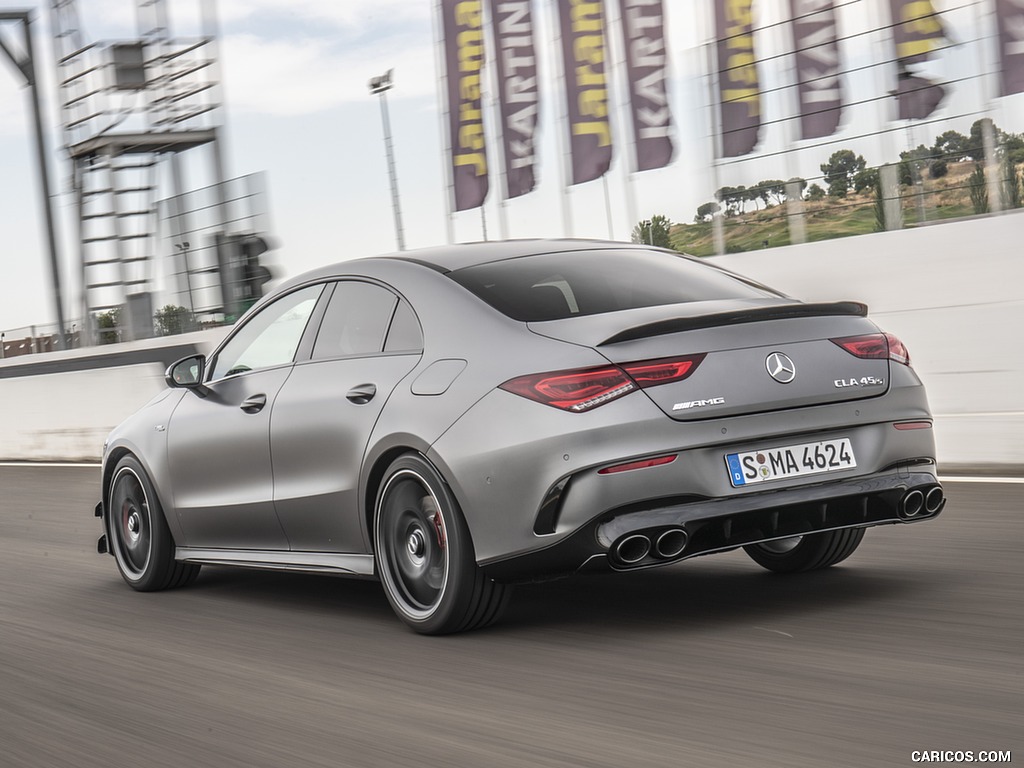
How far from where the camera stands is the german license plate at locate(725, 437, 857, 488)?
5352mm

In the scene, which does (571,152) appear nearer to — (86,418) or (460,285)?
(86,418)

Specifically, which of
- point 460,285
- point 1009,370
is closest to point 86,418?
point 1009,370

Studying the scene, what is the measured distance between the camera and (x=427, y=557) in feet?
19.1

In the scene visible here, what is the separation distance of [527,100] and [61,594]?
775 inches

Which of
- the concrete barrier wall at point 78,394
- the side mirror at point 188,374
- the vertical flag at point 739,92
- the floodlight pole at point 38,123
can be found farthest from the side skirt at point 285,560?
the floodlight pole at point 38,123

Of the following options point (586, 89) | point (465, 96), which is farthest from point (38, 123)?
point (586, 89)

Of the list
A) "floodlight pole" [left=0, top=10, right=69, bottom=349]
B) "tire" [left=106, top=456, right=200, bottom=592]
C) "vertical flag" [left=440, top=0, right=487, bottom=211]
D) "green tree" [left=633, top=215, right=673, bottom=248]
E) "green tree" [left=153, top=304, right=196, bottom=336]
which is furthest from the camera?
"floodlight pole" [left=0, top=10, right=69, bottom=349]

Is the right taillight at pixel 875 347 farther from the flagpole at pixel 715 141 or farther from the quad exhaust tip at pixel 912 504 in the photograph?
the flagpole at pixel 715 141

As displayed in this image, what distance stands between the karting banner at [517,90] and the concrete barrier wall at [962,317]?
1558 centimetres

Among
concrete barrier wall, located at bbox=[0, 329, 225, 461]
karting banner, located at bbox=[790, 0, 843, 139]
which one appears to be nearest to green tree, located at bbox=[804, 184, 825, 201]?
karting banner, located at bbox=[790, 0, 843, 139]

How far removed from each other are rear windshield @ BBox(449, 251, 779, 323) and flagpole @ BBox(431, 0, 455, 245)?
67.1ft

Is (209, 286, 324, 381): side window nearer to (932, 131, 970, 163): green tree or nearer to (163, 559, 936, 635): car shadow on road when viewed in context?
(163, 559, 936, 635): car shadow on road

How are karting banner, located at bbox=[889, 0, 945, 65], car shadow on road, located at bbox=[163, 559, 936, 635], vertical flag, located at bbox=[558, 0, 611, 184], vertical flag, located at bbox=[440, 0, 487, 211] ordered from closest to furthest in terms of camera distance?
car shadow on road, located at bbox=[163, 559, 936, 635] → karting banner, located at bbox=[889, 0, 945, 65] → vertical flag, located at bbox=[558, 0, 611, 184] → vertical flag, located at bbox=[440, 0, 487, 211]

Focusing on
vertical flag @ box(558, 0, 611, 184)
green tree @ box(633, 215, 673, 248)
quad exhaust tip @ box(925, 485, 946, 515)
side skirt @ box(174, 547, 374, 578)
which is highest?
vertical flag @ box(558, 0, 611, 184)
